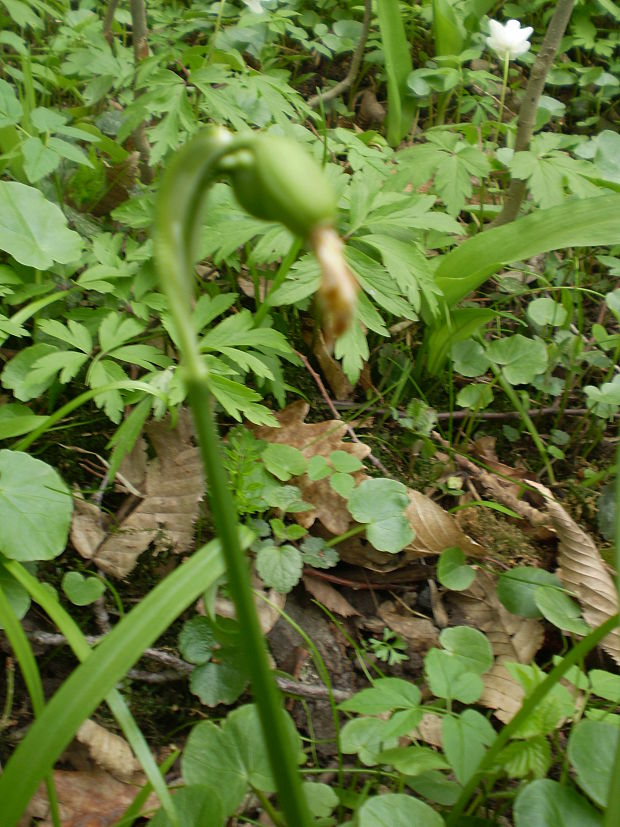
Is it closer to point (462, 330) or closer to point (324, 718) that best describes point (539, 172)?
point (462, 330)

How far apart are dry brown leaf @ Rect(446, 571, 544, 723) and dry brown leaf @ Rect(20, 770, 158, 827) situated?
0.64 meters

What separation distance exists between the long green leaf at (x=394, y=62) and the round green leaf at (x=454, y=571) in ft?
5.11

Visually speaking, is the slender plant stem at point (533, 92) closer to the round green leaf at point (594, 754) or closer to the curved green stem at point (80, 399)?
the curved green stem at point (80, 399)

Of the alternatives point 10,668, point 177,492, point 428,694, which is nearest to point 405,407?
point 177,492

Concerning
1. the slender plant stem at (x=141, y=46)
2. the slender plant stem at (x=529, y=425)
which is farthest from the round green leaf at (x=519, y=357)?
the slender plant stem at (x=141, y=46)

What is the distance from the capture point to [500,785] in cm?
114

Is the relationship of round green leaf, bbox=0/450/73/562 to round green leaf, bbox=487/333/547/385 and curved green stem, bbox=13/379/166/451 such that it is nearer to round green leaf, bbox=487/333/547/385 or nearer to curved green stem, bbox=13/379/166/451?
curved green stem, bbox=13/379/166/451

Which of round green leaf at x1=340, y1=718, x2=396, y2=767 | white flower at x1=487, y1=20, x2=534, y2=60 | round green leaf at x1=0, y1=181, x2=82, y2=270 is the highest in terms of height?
white flower at x1=487, y1=20, x2=534, y2=60

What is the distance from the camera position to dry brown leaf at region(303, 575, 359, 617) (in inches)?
57.5

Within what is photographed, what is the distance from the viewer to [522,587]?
4.58 feet

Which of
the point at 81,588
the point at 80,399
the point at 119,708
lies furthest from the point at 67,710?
the point at 80,399

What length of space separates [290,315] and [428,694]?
3.38ft

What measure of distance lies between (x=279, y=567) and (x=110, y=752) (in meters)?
0.42

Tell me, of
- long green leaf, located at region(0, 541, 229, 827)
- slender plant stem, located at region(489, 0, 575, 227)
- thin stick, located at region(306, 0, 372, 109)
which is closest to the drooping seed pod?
long green leaf, located at region(0, 541, 229, 827)
